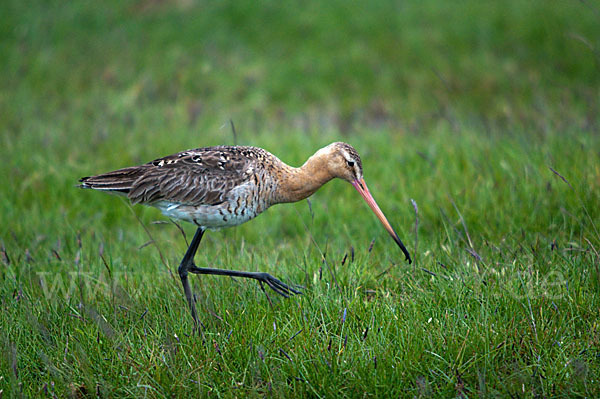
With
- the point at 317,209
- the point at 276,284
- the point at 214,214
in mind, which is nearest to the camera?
the point at 276,284

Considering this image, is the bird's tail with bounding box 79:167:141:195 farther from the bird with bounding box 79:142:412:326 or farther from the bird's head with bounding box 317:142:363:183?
the bird's head with bounding box 317:142:363:183

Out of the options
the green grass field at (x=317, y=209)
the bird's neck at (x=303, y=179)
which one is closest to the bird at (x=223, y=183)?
the bird's neck at (x=303, y=179)

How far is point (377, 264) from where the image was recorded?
4777 mm

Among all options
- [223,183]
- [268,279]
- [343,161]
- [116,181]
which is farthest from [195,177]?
[343,161]

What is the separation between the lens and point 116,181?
4512 millimetres

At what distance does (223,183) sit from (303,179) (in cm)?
63

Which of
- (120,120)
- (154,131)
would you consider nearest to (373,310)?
(154,131)

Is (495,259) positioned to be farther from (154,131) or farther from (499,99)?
(499,99)

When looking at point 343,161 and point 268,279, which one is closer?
point 268,279

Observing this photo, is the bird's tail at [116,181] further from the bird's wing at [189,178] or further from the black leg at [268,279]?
the black leg at [268,279]

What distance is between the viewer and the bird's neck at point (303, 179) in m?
4.48

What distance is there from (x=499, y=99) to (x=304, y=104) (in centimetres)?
360

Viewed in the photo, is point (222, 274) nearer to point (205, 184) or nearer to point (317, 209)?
point (205, 184)

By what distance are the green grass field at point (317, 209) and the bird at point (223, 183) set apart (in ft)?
1.24
